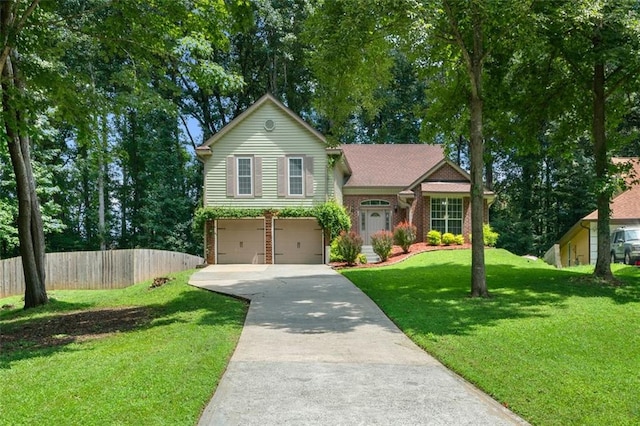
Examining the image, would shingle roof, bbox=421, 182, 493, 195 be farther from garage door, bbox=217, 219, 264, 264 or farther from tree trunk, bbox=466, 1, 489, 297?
tree trunk, bbox=466, 1, 489, 297

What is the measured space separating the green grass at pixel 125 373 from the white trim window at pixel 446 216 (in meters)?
16.0

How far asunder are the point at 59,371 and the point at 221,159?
1711 centimetres

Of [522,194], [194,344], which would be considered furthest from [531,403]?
[522,194]

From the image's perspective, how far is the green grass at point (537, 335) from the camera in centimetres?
458

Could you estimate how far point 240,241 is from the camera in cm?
2291

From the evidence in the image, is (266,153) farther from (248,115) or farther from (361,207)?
(361,207)

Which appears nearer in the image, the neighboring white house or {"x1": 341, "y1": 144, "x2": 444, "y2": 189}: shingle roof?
the neighboring white house

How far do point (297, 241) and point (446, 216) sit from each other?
23.9 feet

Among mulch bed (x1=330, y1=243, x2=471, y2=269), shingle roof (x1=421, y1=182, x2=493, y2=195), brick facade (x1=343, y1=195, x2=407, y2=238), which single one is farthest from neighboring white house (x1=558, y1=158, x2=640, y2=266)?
brick facade (x1=343, y1=195, x2=407, y2=238)

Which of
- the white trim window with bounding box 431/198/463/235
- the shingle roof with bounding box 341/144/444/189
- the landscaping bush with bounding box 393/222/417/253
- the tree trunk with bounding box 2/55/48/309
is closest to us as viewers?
the tree trunk with bounding box 2/55/48/309

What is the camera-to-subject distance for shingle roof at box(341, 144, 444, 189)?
25969 mm

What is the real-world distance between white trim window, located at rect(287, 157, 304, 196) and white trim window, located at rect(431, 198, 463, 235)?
6.53m

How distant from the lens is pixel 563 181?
3262 centimetres

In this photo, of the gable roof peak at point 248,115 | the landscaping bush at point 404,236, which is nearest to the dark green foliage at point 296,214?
the landscaping bush at point 404,236
